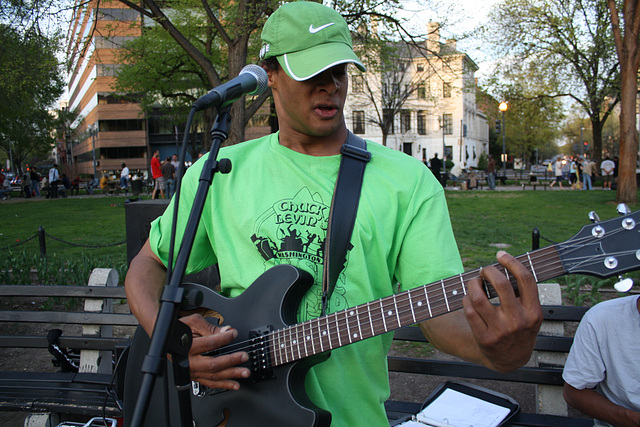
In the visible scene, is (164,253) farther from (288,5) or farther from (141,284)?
(288,5)

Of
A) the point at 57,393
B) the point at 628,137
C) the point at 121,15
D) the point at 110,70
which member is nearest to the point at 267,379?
the point at 57,393

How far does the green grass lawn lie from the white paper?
186 inches

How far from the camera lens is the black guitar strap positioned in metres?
1.82

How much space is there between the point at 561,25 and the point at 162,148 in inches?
1846

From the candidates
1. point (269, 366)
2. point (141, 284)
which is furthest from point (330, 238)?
point (141, 284)

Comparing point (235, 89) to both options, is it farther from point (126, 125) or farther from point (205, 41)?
point (126, 125)

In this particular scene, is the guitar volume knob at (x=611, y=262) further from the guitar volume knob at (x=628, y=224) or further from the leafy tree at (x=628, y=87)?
the leafy tree at (x=628, y=87)

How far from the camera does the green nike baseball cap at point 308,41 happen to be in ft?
6.28

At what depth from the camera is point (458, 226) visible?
41.9 ft

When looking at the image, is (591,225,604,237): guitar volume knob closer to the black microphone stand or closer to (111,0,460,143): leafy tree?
the black microphone stand

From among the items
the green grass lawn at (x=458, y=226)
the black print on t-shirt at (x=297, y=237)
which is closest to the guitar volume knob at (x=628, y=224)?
the black print on t-shirt at (x=297, y=237)

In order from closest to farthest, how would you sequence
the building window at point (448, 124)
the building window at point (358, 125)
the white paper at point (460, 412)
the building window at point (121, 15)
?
the white paper at point (460, 412) < the building window at point (121, 15) < the building window at point (358, 125) < the building window at point (448, 124)

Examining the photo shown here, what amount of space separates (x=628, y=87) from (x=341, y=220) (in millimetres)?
15704

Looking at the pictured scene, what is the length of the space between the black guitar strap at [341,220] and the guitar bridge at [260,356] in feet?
0.79
